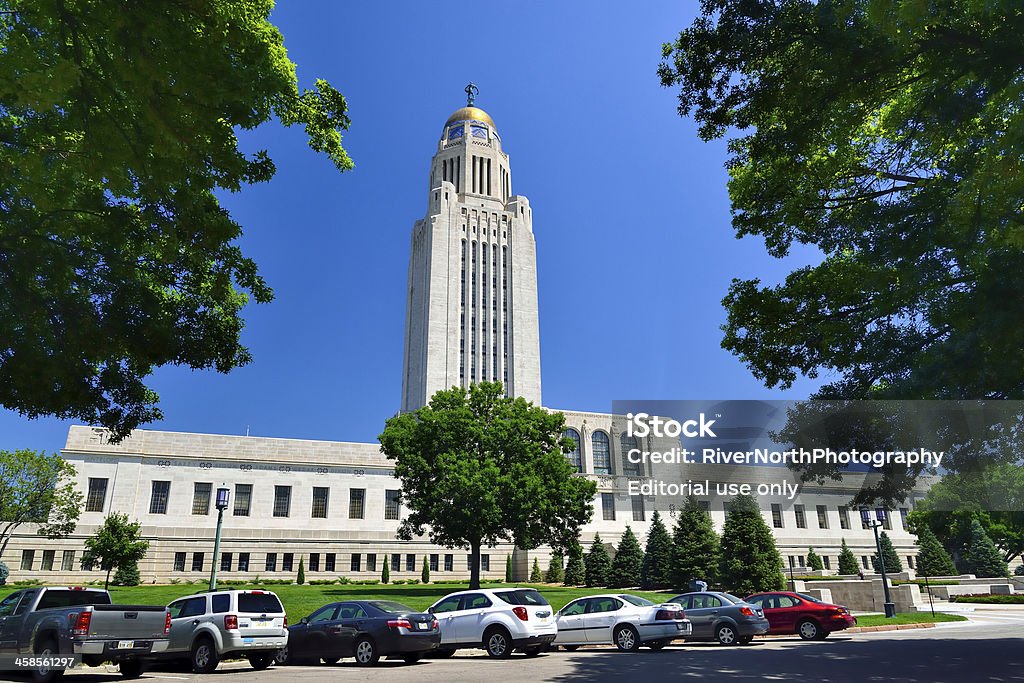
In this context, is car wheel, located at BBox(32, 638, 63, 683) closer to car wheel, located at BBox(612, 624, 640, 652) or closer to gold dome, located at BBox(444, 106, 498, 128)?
car wheel, located at BBox(612, 624, 640, 652)

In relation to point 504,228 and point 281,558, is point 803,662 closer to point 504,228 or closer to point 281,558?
point 281,558

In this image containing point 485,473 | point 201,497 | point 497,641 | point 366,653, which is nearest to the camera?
point 366,653

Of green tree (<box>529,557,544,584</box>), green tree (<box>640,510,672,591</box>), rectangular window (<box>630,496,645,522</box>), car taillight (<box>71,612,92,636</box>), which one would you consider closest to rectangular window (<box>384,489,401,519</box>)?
green tree (<box>529,557,544,584</box>)

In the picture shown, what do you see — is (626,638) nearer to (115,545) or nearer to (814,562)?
(115,545)

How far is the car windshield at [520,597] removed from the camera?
16641 millimetres

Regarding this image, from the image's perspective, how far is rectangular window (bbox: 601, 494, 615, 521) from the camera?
233 ft

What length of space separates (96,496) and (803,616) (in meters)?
54.5

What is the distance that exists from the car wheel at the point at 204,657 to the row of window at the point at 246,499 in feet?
129

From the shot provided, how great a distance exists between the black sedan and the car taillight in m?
4.73

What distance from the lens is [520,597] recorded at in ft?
55.1

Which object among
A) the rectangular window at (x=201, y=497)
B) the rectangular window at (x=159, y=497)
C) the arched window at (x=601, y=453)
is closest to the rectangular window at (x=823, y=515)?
the arched window at (x=601, y=453)

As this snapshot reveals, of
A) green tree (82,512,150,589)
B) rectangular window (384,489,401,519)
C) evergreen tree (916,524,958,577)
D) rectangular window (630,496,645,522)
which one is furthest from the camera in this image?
rectangular window (630,496,645,522)

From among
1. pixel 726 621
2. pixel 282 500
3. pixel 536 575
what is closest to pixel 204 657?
pixel 726 621

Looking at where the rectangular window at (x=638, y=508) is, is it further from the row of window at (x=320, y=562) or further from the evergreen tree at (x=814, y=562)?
the row of window at (x=320, y=562)
